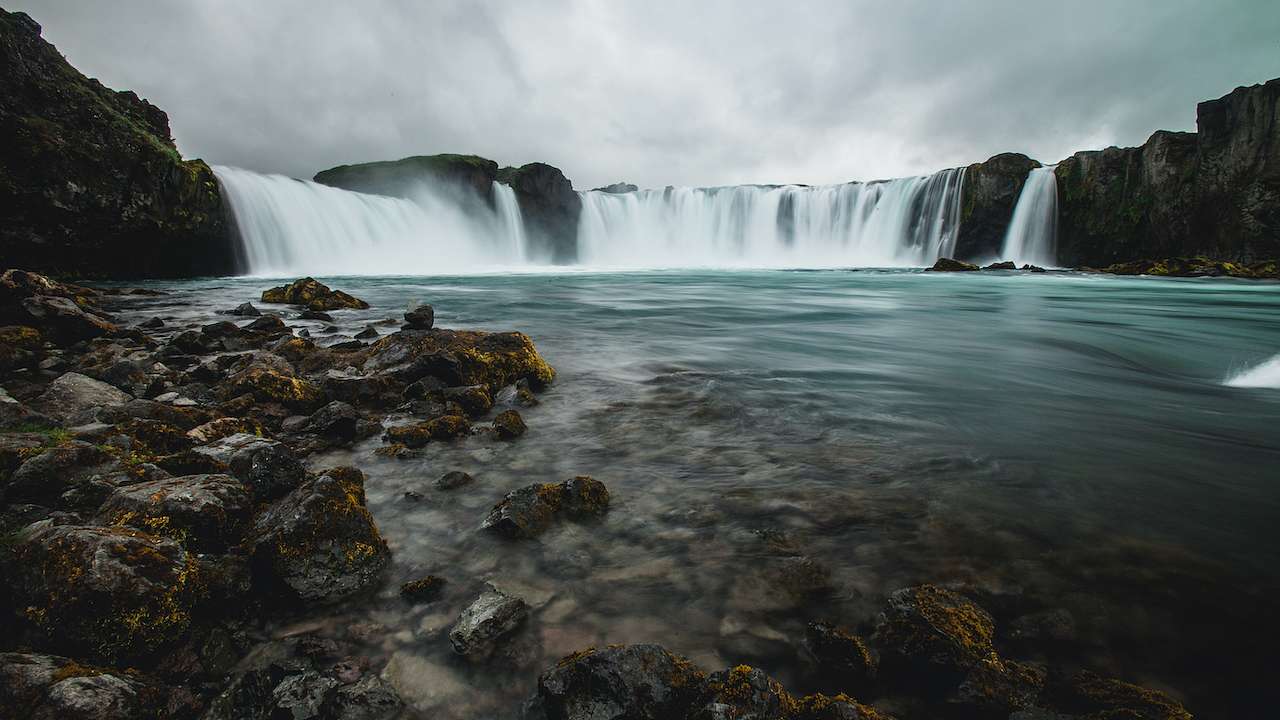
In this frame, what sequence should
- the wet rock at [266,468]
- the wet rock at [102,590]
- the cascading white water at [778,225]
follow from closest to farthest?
the wet rock at [102,590] < the wet rock at [266,468] < the cascading white water at [778,225]

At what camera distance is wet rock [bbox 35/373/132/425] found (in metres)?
4.31

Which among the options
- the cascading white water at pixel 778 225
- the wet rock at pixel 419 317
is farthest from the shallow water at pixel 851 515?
the cascading white water at pixel 778 225

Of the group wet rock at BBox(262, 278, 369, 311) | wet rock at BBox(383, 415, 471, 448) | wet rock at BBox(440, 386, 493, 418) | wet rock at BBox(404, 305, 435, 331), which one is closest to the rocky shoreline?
wet rock at BBox(383, 415, 471, 448)

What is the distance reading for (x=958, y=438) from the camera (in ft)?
17.3

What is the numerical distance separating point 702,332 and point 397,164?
7884 cm

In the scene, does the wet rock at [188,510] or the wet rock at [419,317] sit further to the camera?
the wet rock at [419,317]

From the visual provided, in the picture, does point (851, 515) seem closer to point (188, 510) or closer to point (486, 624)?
point (486, 624)

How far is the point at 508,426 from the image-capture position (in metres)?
5.12

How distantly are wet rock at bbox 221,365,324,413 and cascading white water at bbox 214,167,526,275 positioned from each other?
31.2 meters

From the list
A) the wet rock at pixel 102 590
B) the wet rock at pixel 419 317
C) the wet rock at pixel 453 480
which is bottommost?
the wet rock at pixel 453 480

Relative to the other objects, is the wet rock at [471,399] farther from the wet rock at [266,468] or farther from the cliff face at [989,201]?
the cliff face at [989,201]

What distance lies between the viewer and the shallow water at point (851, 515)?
8.21ft

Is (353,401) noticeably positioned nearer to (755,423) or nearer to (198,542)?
(198,542)

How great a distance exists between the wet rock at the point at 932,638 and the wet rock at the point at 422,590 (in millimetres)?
2217
